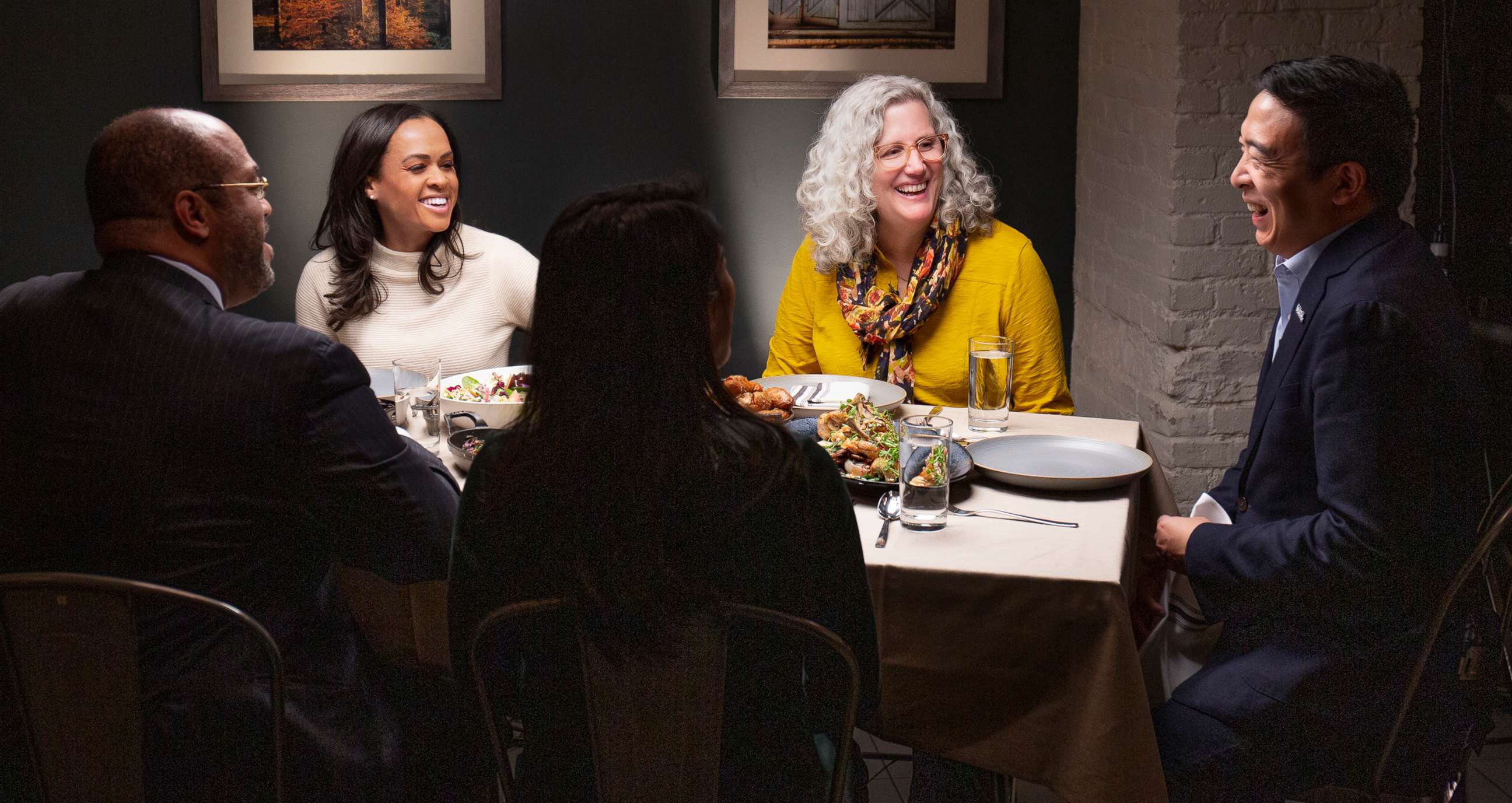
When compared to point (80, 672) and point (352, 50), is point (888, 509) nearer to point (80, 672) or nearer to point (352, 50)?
point (80, 672)

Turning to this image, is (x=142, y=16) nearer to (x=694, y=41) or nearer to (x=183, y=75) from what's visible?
(x=183, y=75)

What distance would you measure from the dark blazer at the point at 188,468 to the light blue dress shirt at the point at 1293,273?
1307 mm

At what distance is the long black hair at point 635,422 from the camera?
48.1 inches

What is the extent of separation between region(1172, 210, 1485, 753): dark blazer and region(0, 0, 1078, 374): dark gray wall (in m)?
2.13

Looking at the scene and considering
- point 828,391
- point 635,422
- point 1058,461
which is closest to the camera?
point 635,422

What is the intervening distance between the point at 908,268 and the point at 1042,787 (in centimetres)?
123

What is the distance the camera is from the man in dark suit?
1395mm

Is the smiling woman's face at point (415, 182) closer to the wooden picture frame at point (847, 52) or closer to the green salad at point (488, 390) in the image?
the green salad at point (488, 390)

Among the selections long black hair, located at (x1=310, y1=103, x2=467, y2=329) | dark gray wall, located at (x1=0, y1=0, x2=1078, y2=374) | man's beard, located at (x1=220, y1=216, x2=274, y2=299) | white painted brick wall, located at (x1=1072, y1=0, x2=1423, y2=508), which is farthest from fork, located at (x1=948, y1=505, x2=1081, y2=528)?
dark gray wall, located at (x1=0, y1=0, x2=1078, y2=374)

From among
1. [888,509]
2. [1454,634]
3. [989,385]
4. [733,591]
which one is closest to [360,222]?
[989,385]

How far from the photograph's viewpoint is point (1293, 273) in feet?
5.91

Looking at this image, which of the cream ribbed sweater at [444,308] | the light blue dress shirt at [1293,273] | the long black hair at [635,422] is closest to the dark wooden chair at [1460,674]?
the light blue dress shirt at [1293,273]

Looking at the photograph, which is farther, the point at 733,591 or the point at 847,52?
the point at 847,52

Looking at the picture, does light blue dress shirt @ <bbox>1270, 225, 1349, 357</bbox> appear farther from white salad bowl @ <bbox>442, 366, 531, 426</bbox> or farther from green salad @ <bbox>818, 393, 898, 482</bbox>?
white salad bowl @ <bbox>442, 366, 531, 426</bbox>
